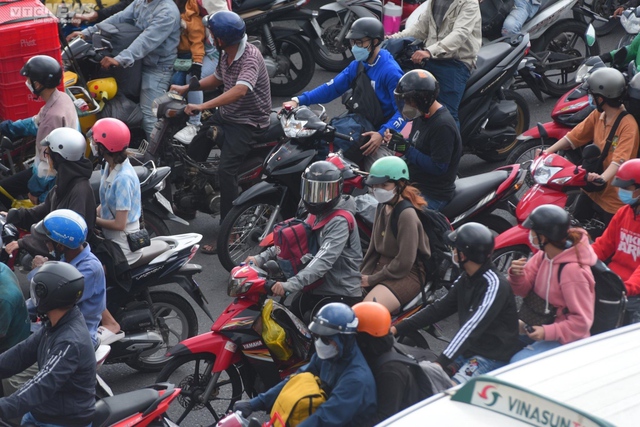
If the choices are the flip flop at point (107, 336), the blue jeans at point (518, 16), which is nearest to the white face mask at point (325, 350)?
the flip flop at point (107, 336)

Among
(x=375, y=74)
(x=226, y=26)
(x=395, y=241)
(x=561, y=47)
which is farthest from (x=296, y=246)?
(x=561, y=47)

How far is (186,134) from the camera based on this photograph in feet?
27.9

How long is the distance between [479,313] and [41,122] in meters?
3.86

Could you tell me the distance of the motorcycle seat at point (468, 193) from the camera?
7430 mm

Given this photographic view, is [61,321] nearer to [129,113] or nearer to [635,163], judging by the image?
[635,163]

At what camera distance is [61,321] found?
500 centimetres

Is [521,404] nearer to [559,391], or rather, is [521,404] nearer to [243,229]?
[559,391]

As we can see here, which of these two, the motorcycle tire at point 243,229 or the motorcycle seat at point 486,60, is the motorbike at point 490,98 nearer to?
the motorcycle seat at point 486,60

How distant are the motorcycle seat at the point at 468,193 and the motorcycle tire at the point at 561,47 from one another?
136 inches

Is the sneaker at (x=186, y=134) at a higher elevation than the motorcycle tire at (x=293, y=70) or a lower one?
higher

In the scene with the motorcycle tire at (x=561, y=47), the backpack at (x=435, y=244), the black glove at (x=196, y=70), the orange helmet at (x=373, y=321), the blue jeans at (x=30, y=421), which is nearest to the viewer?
the orange helmet at (x=373, y=321)

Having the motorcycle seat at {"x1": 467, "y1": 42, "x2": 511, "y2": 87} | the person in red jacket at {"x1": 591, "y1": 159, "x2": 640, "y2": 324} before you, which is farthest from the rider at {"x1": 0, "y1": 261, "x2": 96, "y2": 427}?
the motorcycle seat at {"x1": 467, "y1": 42, "x2": 511, "y2": 87}

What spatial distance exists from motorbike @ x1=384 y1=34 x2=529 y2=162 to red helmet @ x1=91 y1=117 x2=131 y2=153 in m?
3.03

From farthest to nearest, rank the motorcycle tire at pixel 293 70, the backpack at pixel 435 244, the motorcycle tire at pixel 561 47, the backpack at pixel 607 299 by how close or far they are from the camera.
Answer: the motorcycle tire at pixel 293 70, the motorcycle tire at pixel 561 47, the backpack at pixel 435 244, the backpack at pixel 607 299
